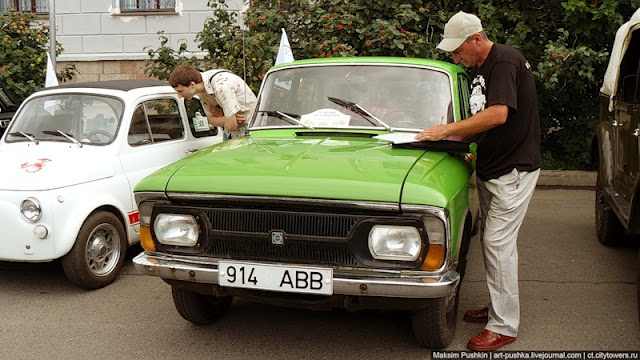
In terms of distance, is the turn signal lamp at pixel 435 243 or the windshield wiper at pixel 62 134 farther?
the windshield wiper at pixel 62 134

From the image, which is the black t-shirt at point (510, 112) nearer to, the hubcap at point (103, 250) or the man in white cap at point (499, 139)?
the man in white cap at point (499, 139)

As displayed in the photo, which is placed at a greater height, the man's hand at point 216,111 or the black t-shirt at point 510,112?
the black t-shirt at point 510,112

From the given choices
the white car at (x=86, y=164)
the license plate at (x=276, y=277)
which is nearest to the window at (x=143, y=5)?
the white car at (x=86, y=164)

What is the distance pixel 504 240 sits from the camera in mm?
4051

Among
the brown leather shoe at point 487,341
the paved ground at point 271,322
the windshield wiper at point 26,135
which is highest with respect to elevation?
the windshield wiper at point 26,135

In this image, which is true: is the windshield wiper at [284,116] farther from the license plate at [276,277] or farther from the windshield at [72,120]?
the windshield at [72,120]

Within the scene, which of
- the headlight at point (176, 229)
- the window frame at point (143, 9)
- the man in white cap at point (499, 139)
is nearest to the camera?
the headlight at point (176, 229)

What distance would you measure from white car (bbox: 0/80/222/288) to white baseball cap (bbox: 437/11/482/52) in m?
3.04

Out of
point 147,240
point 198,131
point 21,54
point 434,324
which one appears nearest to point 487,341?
point 434,324

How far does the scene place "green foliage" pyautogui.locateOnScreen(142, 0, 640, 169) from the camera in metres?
9.35

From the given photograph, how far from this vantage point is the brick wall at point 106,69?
1368 centimetres

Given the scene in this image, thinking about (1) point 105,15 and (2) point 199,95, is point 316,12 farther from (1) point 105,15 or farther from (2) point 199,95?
(1) point 105,15

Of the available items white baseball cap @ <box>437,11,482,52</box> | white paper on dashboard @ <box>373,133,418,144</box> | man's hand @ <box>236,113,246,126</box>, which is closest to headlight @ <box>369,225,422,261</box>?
white paper on dashboard @ <box>373,133,418,144</box>

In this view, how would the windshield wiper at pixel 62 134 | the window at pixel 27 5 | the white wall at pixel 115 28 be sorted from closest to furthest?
the windshield wiper at pixel 62 134 < the white wall at pixel 115 28 < the window at pixel 27 5
